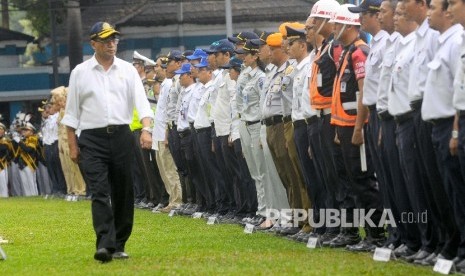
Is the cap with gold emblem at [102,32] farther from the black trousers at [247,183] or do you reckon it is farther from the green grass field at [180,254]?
the black trousers at [247,183]

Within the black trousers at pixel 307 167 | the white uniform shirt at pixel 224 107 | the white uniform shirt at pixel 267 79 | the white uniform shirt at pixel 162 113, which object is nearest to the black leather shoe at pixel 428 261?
the black trousers at pixel 307 167

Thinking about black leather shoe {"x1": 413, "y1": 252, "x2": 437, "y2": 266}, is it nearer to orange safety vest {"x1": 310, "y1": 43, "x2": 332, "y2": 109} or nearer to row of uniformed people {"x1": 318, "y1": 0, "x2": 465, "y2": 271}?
A: row of uniformed people {"x1": 318, "y1": 0, "x2": 465, "y2": 271}

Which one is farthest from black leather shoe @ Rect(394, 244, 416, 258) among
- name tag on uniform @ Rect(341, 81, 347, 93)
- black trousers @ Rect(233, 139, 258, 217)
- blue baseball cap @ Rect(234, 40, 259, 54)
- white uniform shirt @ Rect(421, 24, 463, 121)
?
black trousers @ Rect(233, 139, 258, 217)

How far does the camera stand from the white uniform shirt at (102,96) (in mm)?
15836

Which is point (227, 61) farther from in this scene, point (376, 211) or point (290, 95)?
point (376, 211)

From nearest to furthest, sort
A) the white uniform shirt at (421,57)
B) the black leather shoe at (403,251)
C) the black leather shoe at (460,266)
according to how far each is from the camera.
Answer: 1. the black leather shoe at (460,266)
2. the white uniform shirt at (421,57)
3. the black leather shoe at (403,251)

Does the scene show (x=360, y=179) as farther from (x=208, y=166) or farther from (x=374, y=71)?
(x=208, y=166)

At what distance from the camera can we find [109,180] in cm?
1606

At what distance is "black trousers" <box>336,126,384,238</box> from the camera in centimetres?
1582

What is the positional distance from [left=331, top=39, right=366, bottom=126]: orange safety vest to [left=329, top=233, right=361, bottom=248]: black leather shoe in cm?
130

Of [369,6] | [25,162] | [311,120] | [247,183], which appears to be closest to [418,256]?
[369,6]

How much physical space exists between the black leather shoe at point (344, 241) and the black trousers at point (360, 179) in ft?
1.58

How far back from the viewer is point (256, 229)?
20078 millimetres

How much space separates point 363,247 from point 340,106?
155cm
